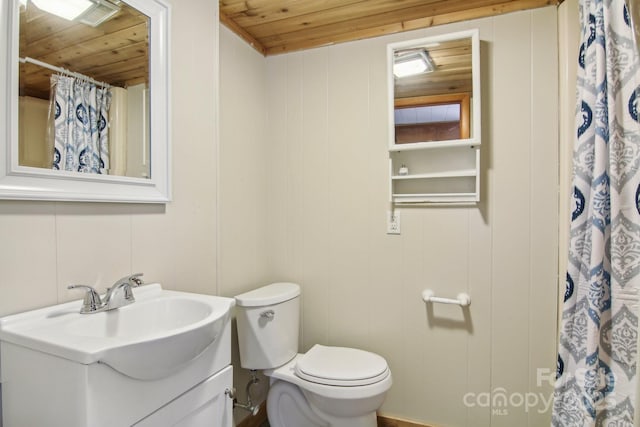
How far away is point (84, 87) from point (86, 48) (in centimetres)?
12

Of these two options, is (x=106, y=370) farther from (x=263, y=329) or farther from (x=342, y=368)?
(x=342, y=368)

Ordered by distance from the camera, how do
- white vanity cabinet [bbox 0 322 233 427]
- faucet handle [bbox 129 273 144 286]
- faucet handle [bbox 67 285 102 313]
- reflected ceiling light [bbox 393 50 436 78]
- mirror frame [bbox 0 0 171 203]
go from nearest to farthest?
white vanity cabinet [bbox 0 322 233 427] < mirror frame [bbox 0 0 171 203] < faucet handle [bbox 67 285 102 313] < faucet handle [bbox 129 273 144 286] < reflected ceiling light [bbox 393 50 436 78]

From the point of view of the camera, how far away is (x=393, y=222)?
1838 millimetres

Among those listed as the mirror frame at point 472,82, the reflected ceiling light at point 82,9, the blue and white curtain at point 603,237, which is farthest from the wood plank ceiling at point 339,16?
the reflected ceiling light at point 82,9

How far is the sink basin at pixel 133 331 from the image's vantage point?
0.72m

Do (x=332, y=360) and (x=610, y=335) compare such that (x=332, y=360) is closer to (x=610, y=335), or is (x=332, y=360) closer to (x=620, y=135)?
(x=610, y=335)

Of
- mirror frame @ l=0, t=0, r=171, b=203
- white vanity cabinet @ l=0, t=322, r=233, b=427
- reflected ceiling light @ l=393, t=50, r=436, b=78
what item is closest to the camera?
white vanity cabinet @ l=0, t=322, r=233, b=427

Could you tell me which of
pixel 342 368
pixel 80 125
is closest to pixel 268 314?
pixel 342 368

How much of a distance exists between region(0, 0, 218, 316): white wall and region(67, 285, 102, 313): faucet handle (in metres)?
0.07

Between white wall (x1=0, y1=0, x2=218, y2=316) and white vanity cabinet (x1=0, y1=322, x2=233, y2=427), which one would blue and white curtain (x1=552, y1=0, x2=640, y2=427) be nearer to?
white vanity cabinet (x1=0, y1=322, x2=233, y2=427)

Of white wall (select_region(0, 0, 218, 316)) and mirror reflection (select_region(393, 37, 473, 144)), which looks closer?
white wall (select_region(0, 0, 218, 316))

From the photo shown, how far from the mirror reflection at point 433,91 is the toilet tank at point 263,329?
1.04 metres

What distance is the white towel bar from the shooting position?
1.67m

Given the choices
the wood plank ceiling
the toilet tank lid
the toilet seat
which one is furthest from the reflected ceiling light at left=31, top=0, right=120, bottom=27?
the toilet seat
